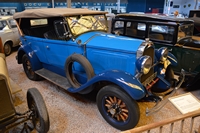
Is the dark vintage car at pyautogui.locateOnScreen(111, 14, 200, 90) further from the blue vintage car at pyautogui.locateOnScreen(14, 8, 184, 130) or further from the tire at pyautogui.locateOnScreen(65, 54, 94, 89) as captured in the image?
the tire at pyautogui.locateOnScreen(65, 54, 94, 89)

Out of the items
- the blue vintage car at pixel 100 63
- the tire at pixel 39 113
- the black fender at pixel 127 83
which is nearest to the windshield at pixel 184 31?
the blue vintage car at pixel 100 63

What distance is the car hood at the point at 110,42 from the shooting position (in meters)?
2.45

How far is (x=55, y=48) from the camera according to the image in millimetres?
3254

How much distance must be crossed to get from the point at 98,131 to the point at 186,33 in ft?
9.68

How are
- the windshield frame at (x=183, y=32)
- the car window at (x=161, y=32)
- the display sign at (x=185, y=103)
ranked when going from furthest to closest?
the car window at (x=161, y=32), the windshield frame at (x=183, y=32), the display sign at (x=185, y=103)

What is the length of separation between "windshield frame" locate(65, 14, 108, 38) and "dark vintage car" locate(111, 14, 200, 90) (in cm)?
43

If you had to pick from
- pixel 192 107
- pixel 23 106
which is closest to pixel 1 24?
pixel 23 106

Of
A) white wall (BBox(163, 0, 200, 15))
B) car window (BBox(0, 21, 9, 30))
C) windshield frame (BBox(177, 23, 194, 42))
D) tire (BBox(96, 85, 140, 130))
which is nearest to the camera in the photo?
tire (BBox(96, 85, 140, 130))

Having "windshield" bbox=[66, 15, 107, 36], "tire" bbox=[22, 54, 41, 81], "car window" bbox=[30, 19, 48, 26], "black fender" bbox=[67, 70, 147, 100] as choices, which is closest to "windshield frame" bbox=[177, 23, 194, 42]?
"windshield" bbox=[66, 15, 107, 36]

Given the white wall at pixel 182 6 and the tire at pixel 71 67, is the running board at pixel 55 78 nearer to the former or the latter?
the tire at pixel 71 67

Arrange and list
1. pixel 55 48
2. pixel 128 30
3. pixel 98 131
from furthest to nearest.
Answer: pixel 128 30 < pixel 55 48 < pixel 98 131

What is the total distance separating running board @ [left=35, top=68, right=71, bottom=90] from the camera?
3052mm

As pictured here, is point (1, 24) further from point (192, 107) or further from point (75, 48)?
point (192, 107)

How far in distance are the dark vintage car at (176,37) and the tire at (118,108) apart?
1.69 m
